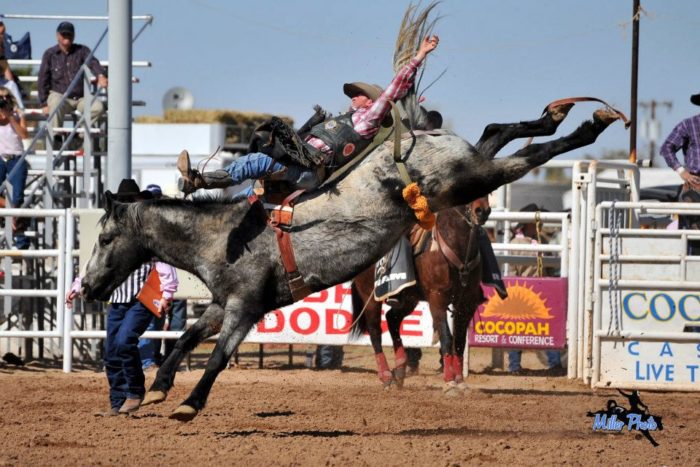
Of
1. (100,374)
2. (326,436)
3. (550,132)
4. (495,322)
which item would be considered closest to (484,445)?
(326,436)

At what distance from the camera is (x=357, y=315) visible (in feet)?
36.0

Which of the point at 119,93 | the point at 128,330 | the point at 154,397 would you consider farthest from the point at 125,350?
the point at 119,93

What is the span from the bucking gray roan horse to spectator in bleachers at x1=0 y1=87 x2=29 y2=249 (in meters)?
5.53

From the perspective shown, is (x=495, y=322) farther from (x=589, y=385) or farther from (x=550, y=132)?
(x=550, y=132)

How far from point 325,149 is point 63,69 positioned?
7308mm

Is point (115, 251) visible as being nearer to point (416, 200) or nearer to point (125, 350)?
point (125, 350)

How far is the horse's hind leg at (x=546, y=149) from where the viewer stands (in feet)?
24.1

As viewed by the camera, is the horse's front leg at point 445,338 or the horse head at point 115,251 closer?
the horse head at point 115,251

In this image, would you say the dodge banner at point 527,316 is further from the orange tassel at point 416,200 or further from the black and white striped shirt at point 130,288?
the black and white striped shirt at point 130,288

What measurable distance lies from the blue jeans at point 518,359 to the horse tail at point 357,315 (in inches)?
83.4

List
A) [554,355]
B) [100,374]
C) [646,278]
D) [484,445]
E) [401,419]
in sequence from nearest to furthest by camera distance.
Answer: [484,445] < [401,419] < [646,278] < [100,374] < [554,355]

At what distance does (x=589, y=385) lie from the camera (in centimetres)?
1059

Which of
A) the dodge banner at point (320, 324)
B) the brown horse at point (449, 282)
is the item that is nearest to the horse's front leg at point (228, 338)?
the brown horse at point (449, 282)

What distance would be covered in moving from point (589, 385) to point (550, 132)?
3869mm
